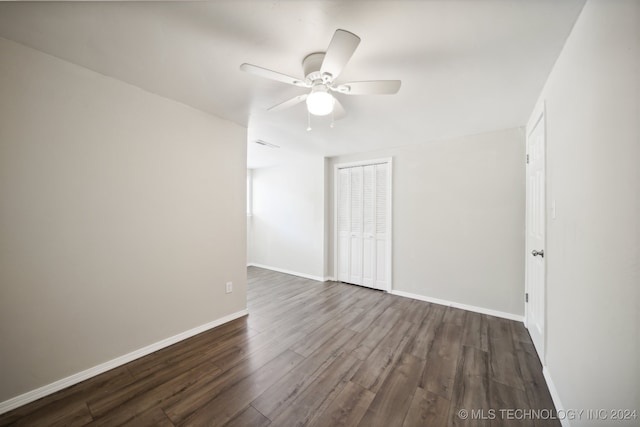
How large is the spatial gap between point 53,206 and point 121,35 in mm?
1248

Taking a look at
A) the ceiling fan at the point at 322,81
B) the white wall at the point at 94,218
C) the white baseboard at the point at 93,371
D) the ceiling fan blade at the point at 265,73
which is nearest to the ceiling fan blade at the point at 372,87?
the ceiling fan at the point at 322,81

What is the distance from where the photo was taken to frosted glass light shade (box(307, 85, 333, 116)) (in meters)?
1.51

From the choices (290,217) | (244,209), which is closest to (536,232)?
(244,209)

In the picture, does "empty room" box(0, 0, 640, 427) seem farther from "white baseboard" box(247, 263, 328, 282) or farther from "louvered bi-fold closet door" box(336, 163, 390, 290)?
"white baseboard" box(247, 263, 328, 282)

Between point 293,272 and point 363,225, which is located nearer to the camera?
point 363,225

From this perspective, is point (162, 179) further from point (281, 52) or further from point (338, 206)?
point (338, 206)

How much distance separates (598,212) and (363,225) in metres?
3.15

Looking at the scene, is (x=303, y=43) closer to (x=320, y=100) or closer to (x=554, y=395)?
(x=320, y=100)

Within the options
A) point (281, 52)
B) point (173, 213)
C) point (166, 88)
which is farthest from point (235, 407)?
point (166, 88)

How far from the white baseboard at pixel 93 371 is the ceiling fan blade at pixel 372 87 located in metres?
2.68

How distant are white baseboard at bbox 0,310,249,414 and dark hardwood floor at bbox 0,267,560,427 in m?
0.05

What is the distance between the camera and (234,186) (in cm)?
281

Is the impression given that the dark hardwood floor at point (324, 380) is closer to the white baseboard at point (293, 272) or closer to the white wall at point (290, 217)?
the white baseboard at point (293, 272)

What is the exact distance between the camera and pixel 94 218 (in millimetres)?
1816
